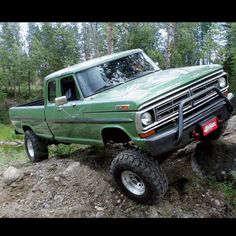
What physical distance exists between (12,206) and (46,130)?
220 cm

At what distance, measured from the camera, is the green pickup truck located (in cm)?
436

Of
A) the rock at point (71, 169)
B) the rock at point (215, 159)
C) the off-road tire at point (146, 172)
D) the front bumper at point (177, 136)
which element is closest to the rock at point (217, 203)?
the rock at point (215, 159)

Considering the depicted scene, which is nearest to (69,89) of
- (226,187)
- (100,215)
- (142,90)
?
(142,90)

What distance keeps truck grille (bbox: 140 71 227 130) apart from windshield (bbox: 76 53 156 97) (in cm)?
143

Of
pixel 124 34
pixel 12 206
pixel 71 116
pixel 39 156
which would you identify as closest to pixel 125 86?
pixel 71 116

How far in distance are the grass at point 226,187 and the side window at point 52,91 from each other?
362cm

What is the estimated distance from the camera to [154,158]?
466cm

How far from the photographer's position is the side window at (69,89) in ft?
19.4

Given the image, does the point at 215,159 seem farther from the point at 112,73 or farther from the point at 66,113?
the point at 66,113

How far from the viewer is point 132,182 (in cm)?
491

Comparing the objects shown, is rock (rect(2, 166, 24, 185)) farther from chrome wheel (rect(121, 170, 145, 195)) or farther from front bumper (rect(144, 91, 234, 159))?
front bumper (rect(144, 91, 234, 159))

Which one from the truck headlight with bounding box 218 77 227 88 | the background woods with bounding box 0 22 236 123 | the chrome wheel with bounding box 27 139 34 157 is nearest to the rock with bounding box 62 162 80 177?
the chrome wheel with bounding box 27 139 34 157

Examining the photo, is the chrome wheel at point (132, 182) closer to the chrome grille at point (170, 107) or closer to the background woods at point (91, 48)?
the chrome grille at point (170, 107)
